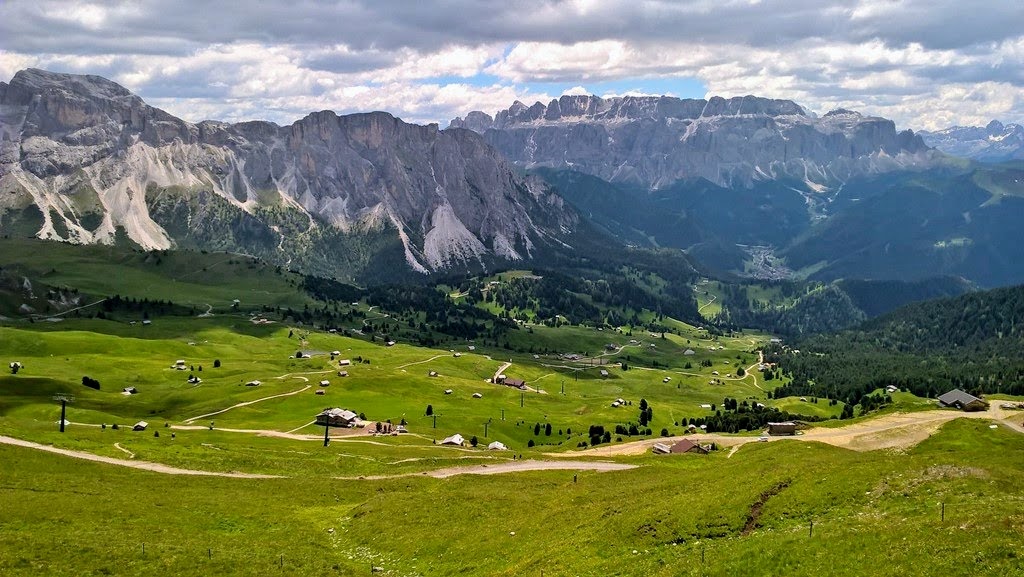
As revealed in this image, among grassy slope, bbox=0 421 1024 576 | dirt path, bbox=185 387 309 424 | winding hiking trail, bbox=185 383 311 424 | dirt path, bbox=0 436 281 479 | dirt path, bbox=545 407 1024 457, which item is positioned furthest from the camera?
dirt path, bbox=185 387 309 424

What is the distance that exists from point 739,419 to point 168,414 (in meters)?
126

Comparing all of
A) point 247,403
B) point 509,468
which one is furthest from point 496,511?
point 247,403

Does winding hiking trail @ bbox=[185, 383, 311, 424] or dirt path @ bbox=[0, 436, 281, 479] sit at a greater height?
dirt path @ bbox=[0, 436, 281, 479]

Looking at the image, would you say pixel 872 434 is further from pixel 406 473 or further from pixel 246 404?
pixel 246 404

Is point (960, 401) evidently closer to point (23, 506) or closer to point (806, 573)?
point (806, 573)

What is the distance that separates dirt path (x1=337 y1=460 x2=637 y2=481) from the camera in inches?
3959

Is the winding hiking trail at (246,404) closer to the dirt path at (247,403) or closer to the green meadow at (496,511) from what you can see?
the dirt path at (247,403)

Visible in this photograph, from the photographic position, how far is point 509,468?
108875 millimetres

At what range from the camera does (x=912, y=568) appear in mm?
42250

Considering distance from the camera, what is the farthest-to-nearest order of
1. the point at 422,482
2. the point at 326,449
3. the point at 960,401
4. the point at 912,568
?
the point at 960,401
the point at 326,449
the point at 422,482
the point at 912,568

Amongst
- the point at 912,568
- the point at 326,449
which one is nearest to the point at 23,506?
the point at 326,449

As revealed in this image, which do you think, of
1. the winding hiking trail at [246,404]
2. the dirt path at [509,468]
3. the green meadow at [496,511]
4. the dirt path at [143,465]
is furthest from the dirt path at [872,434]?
the winding hiking trail at [246,404]

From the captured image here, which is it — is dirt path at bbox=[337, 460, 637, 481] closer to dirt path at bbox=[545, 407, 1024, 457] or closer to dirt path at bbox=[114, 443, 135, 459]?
dirt path at bbox=[545, 407, 1024, 457]

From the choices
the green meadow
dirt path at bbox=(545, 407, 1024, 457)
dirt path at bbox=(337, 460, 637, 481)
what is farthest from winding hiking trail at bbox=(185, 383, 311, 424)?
dirt path at bbox=(545, 407, 1024, 457)
